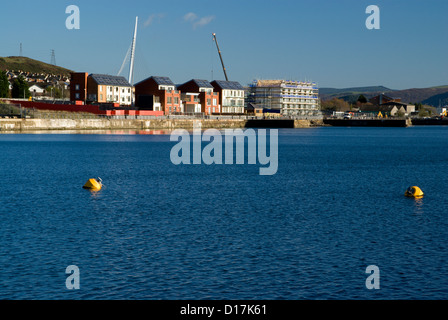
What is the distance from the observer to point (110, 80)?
5876 inches

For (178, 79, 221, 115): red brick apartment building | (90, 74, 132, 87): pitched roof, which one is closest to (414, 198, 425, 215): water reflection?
(90, 74, 132, 87): pitched roof

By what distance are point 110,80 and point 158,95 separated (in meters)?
13.8

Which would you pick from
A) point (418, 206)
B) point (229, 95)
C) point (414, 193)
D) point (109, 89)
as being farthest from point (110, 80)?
point (418, 206)

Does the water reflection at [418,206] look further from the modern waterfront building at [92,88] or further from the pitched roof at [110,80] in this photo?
the pitched roof at [110,80]

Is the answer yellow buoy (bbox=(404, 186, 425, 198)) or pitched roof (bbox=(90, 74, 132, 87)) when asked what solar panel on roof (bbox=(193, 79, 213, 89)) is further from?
yellow buoy (bbox=(404, 186, 425, 198))

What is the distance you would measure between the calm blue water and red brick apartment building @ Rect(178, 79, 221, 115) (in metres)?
126

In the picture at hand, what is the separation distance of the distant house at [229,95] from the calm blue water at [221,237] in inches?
5559

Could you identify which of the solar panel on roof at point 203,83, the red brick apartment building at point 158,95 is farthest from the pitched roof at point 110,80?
the solar panel on roof at point 203,83

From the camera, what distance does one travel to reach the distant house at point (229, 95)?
18838 cm

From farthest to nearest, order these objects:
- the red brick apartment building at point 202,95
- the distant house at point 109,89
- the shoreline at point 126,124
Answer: the red brick apartment building at point 202,95 → the distant house at point 109,89 → the shoreline at point 126,124

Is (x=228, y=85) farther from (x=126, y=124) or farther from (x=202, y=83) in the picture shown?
(x=126, y=124)
